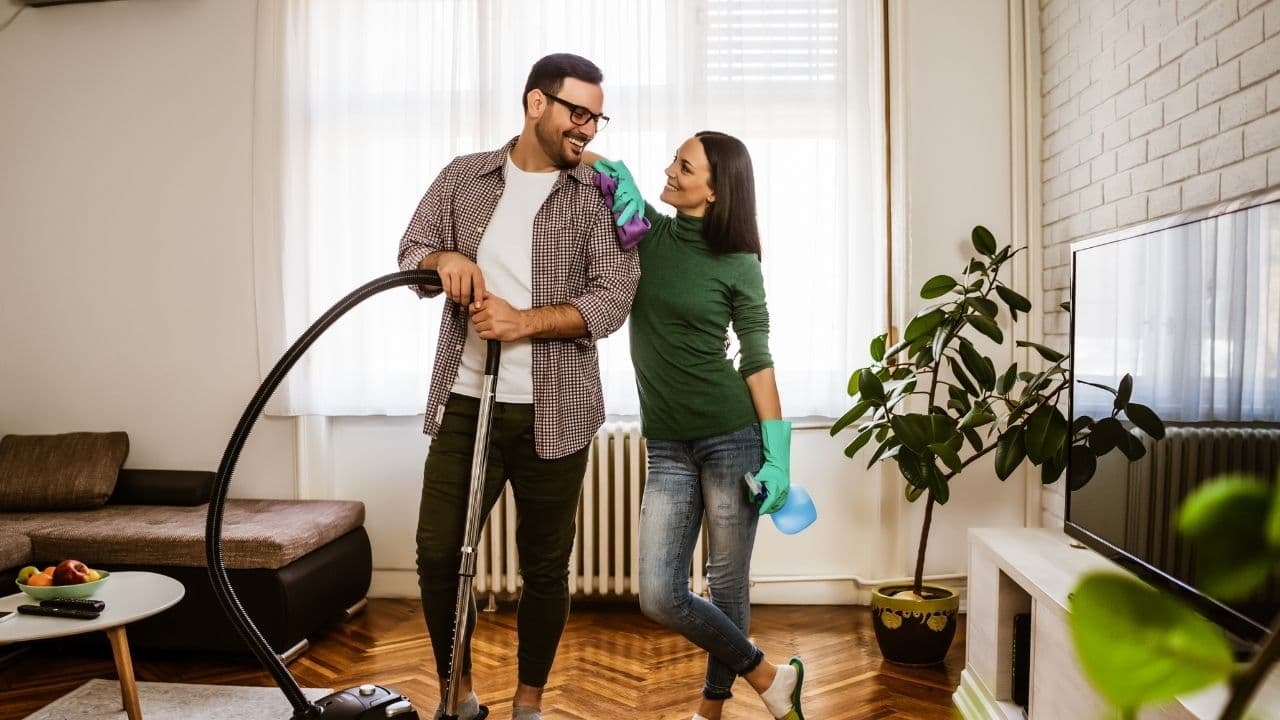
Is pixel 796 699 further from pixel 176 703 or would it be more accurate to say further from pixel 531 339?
pixel 176 703

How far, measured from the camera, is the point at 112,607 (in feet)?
7.36

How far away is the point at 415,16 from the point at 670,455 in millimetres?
2279

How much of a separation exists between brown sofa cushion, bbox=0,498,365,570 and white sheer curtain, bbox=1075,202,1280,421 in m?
2.32

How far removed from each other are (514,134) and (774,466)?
6.29 ft

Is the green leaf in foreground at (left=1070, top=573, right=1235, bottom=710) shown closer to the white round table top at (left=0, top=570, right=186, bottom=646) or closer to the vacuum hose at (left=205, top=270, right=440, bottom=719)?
the vacuum hose at (left=205, top=270, right=440, bottom=719)

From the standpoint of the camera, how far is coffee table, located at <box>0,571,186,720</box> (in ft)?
6.84

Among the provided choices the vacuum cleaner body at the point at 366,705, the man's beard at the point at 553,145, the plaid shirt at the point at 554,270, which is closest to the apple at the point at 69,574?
the plaid shirt at the point at 554,270

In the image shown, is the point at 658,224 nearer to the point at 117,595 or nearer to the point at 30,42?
the point at 117,595

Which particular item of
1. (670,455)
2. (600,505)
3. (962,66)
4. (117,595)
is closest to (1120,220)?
(962,66)

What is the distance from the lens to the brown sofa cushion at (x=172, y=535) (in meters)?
2.76

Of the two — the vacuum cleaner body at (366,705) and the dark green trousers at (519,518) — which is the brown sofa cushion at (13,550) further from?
the vacuum cleaner body at (366,705)

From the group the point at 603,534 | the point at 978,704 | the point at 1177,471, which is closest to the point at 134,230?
the point at 603,534

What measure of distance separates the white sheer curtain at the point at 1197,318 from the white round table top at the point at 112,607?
226 cm

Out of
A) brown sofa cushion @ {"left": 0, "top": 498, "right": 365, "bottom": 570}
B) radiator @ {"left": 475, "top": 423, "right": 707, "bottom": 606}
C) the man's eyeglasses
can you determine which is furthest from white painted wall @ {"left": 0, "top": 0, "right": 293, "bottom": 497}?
the man's eyeglasses
